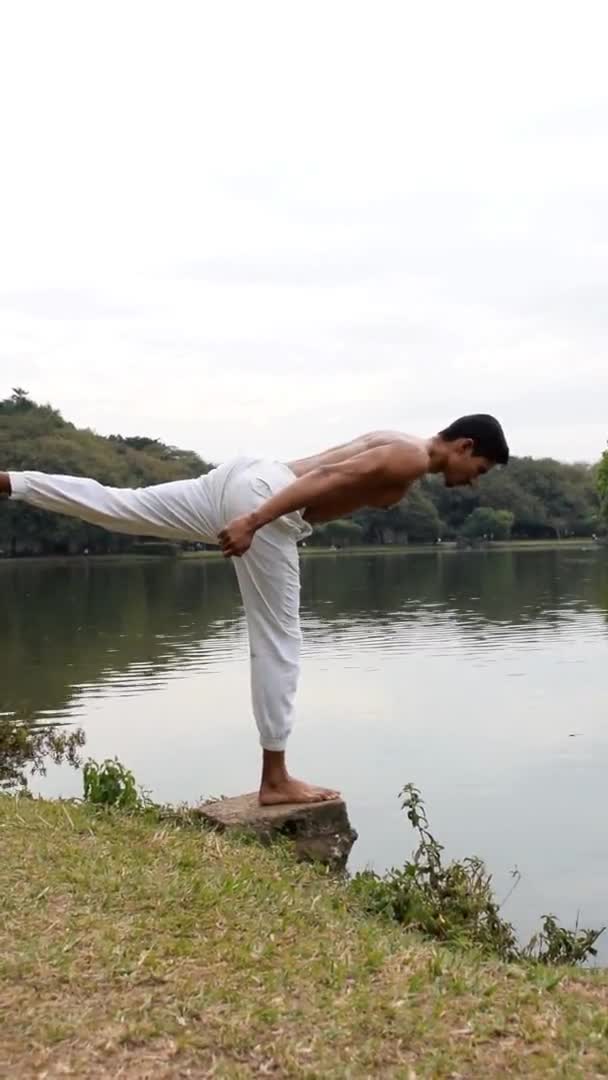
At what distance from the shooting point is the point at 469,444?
189 inches

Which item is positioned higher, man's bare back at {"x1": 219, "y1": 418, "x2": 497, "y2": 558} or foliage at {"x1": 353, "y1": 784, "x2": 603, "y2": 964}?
man's bare back at {"x1": 219, "y1": 418, "x2": 497, "y2": 558}

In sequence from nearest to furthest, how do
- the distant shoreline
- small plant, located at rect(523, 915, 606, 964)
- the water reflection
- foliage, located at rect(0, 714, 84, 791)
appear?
1. small plant, located at rect(523, 915, 606, 964)
2. foliage, located at rect(0, 714, 84, 791)
3. the water reflection
4. the distant shoreline

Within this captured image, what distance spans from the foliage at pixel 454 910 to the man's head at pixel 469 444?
1.83 meters

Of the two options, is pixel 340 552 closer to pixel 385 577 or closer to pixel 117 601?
pixel 385 577

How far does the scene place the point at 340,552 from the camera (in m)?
87.3

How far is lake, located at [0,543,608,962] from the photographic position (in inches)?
343

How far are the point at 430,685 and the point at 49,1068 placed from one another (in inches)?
597

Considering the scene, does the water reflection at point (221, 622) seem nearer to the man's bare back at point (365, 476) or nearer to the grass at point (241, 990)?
the man's bare back at point (365, 476)

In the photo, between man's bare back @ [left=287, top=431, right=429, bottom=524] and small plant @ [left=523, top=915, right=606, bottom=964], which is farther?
small plant @ [left=523, top=915, right=606, bottom=964]

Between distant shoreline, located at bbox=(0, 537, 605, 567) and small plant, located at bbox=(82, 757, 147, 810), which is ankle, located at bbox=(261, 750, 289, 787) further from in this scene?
distant shoreline, located at bbox=(0, 537, 605, 567)

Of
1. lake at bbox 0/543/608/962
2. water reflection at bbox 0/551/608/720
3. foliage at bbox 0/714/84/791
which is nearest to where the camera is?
lake at bbox 0/543/608/962

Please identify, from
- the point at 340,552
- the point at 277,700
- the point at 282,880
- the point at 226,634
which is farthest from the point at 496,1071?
the point at 340,552

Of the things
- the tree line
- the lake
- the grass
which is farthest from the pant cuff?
the tree line

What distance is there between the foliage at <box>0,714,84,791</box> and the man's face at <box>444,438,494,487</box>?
7.26 meters
